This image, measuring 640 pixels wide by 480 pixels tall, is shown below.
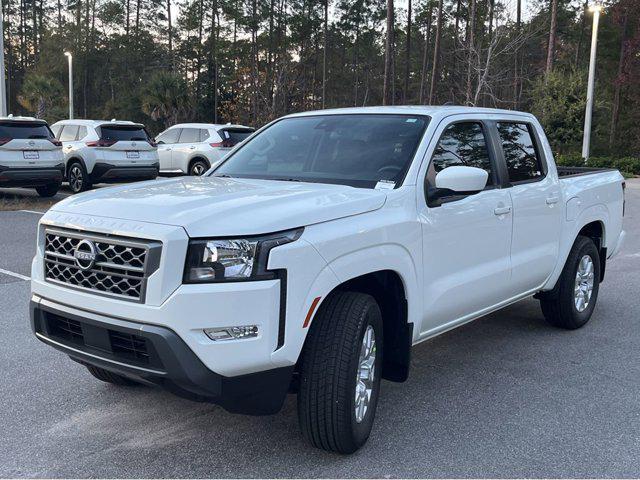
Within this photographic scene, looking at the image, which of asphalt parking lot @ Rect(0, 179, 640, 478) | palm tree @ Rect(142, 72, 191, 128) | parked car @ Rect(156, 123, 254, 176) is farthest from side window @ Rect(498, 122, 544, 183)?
palm tree @ Rect(142, 72, 191, 128)


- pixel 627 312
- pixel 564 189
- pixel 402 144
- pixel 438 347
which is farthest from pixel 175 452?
pixel 627 312

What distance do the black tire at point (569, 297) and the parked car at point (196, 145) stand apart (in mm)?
14106

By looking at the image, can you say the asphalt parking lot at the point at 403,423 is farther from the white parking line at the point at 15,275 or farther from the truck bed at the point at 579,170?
the white parking line at the point at 15,275

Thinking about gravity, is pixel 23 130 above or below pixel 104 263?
above

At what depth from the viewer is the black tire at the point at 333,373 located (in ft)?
10.9

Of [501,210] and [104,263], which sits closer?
[104,263]

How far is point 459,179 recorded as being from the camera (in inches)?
156

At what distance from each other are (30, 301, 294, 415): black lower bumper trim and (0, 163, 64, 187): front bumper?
1175 cm

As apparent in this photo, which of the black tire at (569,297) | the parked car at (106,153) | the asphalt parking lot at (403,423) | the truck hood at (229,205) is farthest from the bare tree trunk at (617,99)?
the truck hood at (229,205)

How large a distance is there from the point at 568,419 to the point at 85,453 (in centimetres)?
277

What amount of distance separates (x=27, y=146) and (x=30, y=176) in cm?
62

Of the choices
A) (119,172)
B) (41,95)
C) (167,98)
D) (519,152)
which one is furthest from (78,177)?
(41,95)

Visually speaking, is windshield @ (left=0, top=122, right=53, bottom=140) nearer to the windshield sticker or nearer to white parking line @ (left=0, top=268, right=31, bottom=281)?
white parking line @ (left=0, top=268, right=31, bottom=281)

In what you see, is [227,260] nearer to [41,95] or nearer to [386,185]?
[386,185]
